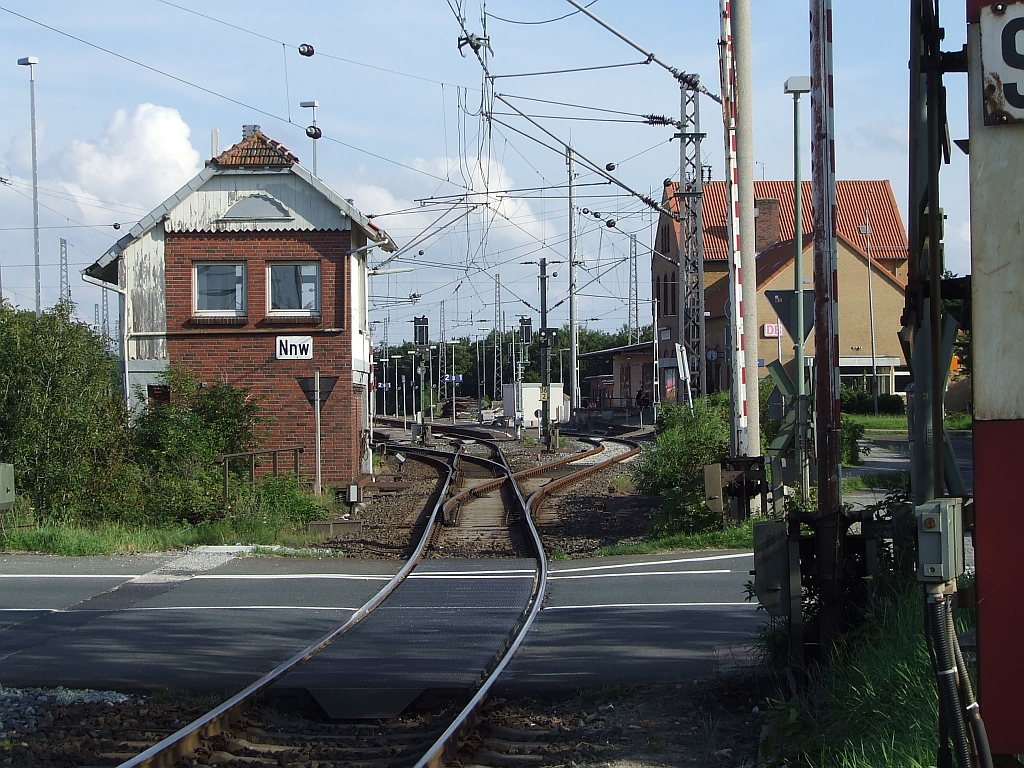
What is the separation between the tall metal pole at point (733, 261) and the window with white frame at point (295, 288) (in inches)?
409

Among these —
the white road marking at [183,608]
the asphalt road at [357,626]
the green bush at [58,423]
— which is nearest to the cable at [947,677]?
the asphalt road at [357,626]

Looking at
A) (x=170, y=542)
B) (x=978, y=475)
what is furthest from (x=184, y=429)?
(x=978, y=475)

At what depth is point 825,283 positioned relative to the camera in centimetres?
711

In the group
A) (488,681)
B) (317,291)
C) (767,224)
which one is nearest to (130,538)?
(317,291)

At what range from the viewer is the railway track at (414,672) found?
6.04 m

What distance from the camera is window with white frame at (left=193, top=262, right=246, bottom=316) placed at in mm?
22609

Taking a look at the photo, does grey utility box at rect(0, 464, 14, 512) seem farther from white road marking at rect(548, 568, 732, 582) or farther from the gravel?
white road marking at rect(548, 568, 732, 582)

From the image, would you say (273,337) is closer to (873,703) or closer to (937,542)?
(873,703)

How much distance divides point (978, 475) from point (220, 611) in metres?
8.43

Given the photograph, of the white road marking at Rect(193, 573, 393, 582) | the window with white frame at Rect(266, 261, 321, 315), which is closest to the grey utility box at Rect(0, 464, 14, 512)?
the white road marking at Rect(193, 573, 393, 582)

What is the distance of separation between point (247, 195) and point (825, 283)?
683 inches

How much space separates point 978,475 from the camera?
3.58 meters

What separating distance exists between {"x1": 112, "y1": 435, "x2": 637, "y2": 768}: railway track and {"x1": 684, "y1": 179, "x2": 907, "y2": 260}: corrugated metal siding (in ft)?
164

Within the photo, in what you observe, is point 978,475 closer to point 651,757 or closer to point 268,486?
point 651,757
